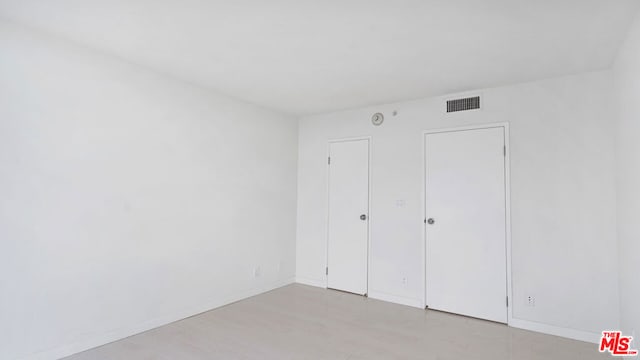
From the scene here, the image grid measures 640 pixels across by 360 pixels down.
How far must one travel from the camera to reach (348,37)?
2.38 m

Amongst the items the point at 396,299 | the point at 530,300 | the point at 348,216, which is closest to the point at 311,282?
the point at 348,216

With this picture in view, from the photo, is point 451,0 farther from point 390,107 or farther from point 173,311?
point 173,311

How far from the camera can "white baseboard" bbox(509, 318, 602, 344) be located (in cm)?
285

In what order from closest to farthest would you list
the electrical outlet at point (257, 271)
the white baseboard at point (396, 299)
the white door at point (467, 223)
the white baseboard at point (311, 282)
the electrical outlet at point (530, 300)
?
the electrical outlet at point (530, 300)
the white door at point (467, 223)
the white baseboard at point (396, 299)
the electrical outlet at point (257, 271)
the white baseboard at point (311, 282)

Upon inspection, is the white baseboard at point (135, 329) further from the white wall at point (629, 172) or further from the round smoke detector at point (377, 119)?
the white wall at point (629, 172)

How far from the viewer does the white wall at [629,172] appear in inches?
81.1

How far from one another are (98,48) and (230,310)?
285 centimetres

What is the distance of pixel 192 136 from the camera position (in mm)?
3445

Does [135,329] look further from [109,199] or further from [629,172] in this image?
[629,172]

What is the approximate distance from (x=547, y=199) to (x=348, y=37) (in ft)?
8.15

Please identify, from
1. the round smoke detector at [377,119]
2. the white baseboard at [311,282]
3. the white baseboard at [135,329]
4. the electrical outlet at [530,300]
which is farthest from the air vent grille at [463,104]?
the white baseboard at [135,329]

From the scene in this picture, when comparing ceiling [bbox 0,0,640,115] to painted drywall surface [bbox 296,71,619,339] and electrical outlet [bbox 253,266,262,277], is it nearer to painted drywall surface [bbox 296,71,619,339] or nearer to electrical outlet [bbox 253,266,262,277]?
painted drywall surface [bbox 296,71,619,339]

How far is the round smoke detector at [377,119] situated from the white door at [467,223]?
0.63 m

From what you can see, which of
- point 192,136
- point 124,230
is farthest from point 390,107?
point 124,230
